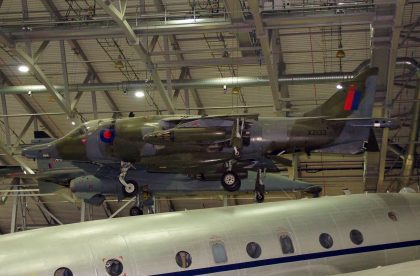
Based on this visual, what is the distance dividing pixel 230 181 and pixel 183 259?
5.15 metres

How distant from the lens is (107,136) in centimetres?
1977

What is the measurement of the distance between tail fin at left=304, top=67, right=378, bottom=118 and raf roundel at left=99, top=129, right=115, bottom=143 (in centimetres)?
643

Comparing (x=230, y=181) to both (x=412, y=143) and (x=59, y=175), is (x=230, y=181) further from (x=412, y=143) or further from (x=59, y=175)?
(x=412, y=143)

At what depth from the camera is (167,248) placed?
47.5 feet

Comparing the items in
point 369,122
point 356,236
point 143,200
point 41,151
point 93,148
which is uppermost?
point 41,151

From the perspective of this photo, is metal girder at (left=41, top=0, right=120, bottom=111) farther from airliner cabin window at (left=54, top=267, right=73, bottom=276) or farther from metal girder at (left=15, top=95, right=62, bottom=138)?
airliner cabin window at (left=54, top=267, right=73, bottom=276)

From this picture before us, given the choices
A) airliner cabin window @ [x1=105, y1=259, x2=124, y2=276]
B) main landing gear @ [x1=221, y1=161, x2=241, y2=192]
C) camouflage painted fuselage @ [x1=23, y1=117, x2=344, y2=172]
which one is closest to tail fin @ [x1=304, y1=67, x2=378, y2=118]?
camouflage painted fuselage @ [x1=23, y1=117, x2=344, y2=172]

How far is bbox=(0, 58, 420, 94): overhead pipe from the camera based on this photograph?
28297 mm

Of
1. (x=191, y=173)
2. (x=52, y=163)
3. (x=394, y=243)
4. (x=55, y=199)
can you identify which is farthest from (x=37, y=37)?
(x=55, y=199)

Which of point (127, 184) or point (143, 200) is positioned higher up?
point (127, 184)

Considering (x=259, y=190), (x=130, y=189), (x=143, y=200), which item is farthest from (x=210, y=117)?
(x=143, y=200)

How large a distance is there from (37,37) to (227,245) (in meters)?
14.5

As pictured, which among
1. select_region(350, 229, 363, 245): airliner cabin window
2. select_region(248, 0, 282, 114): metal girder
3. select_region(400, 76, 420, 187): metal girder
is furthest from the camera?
select_region(400, 76, 420, 187): metal girder

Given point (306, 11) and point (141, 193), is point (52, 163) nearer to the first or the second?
point (141, 193)
